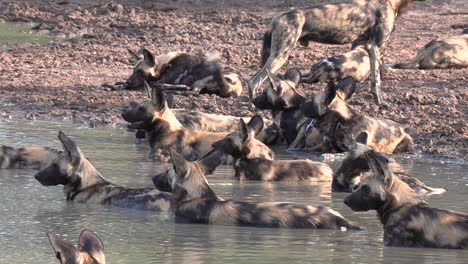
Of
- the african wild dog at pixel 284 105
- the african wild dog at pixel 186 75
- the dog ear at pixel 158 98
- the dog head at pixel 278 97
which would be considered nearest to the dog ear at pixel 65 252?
the dog ear at pixel 158 98

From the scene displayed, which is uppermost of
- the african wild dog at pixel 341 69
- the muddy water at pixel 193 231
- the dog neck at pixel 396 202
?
the african wild dog at pixel 341 69

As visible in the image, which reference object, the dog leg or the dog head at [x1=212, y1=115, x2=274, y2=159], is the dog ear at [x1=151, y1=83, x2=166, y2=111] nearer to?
the dog head at [x1=212, y1=115, x2=274, y2=159]

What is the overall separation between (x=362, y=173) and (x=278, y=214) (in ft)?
4.93

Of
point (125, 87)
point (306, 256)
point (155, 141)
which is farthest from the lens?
point (125, 87)

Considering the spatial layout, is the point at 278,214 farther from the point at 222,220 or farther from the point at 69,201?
the point at 69,201

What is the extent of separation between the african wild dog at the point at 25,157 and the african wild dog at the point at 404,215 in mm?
3196

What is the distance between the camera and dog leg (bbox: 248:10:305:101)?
37.4 feet

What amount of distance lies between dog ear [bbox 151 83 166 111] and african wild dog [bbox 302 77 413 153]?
120 cm

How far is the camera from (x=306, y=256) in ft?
18.3

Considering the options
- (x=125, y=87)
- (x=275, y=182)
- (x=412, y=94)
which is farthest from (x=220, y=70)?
(x=275, y=182)

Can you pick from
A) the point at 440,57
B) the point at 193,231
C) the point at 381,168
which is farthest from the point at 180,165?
the point at 440,57

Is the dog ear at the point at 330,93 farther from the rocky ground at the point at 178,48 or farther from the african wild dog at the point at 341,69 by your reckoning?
the african wild dog at the point at 341,69

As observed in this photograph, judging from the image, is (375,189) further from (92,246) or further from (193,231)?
(92,246)

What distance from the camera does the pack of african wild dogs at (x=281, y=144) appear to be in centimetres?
592
